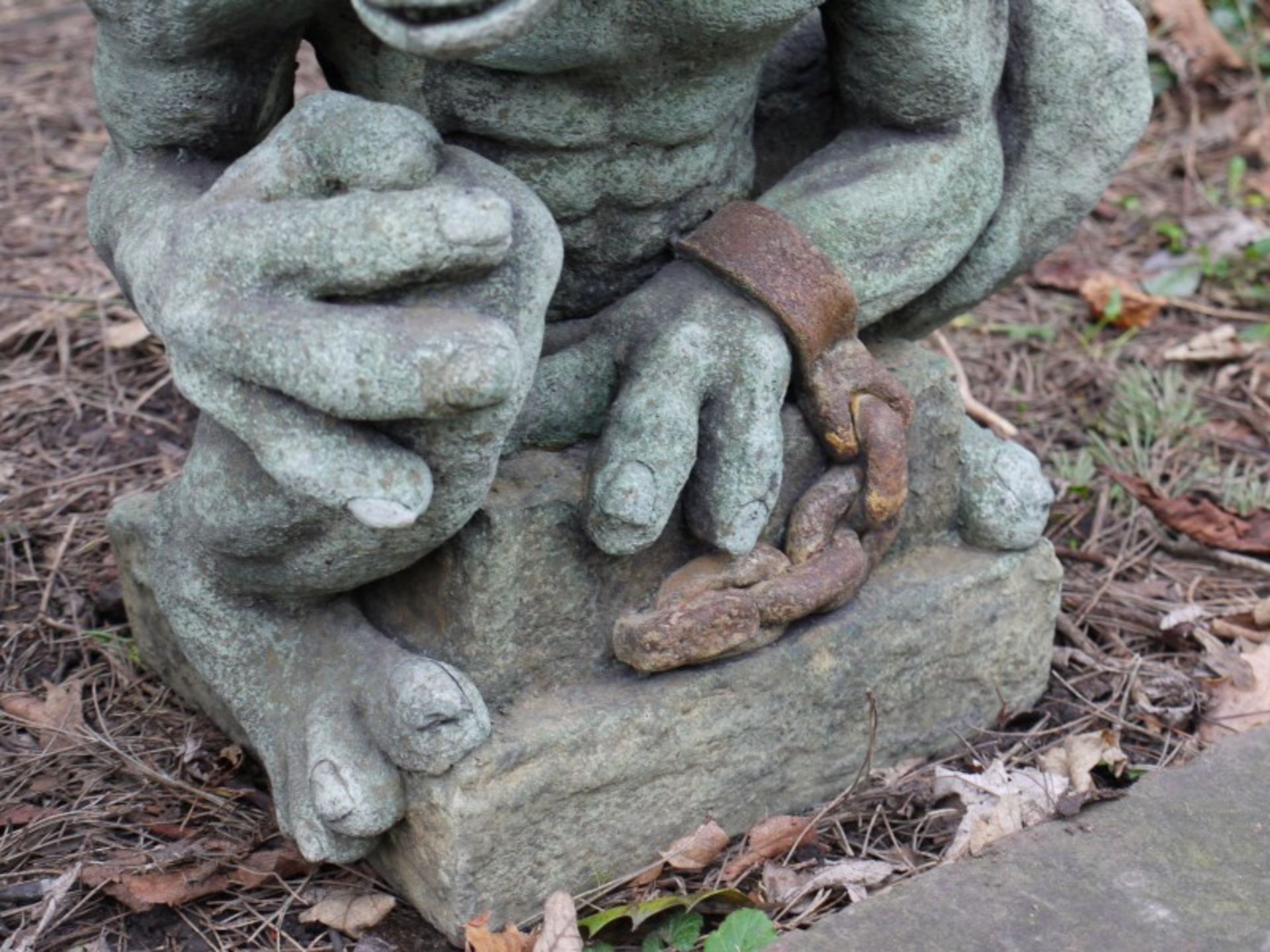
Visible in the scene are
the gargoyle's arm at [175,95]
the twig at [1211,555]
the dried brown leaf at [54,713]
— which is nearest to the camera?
the gargoyle's arm at [175,95]

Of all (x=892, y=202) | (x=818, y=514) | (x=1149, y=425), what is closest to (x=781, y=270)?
(x=892, y=202)

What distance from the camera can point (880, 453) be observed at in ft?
6.75

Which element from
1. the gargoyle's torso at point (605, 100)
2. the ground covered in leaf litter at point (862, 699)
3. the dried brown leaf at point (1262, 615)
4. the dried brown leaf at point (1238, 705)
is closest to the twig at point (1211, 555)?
the ground covered in leaf litter at point (862, 699)

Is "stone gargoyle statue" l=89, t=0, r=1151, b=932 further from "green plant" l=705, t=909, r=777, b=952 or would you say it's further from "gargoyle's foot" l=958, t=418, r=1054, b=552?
"green plant" l=705, t=909, r=777, b=952

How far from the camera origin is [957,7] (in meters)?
2.03

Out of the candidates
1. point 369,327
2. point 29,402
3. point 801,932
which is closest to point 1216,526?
point 801,932

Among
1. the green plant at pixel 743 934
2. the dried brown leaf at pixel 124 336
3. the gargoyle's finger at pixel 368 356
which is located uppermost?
the gargoyle's finger at pixel 368 356

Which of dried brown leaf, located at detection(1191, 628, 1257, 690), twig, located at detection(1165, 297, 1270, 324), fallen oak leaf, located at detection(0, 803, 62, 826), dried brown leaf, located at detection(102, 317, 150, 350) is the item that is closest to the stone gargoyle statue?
fallen oak leaf, located at detection(0, 803, 62, 826)

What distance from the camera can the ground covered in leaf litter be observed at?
6.59 ft

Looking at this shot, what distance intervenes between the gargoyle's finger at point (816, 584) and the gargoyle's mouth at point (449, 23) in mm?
794

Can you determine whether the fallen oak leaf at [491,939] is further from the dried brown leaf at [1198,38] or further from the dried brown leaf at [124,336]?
the dried brown leaf at [1198,38]

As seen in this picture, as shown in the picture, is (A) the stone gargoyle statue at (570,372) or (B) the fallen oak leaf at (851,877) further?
(B) the fallen oak leaf at (851,877)

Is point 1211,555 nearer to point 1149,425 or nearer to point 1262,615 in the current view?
point 1262,615

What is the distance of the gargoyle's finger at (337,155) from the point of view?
1596mm
